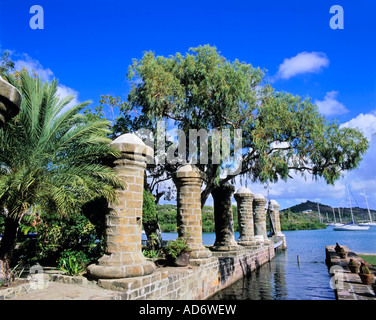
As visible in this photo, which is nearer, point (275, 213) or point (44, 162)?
point (44, 162)

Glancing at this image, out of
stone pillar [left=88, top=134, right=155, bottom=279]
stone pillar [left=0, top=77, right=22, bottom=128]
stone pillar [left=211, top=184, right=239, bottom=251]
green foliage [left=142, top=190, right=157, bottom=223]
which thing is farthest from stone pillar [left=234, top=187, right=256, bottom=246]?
stone pillar [left=0, top=77, right=22, bottom=128]

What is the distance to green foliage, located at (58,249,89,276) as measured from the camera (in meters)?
6.69

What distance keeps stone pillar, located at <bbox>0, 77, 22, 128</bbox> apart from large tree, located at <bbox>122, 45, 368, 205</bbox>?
1030 centimetres

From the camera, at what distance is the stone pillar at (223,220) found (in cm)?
1390

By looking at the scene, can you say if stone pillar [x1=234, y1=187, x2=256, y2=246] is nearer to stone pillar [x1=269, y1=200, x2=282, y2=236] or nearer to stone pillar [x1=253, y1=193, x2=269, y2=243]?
stone pillar [x1=253, y1=193, x2=269, y2=243]

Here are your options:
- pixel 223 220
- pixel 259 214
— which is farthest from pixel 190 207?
pixel 259 214

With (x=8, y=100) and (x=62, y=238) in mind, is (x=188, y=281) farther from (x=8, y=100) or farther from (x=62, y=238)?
(x=8, y=100)

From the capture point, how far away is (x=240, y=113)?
43.3ft

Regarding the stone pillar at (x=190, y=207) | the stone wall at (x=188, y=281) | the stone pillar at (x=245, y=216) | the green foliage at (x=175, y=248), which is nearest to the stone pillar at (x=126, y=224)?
the stone wall at (x=188, y=281)

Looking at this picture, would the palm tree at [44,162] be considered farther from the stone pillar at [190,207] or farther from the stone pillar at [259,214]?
the stone pillar at [259,214]

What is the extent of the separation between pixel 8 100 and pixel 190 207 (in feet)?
25.5

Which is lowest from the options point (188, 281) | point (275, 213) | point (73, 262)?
point (188, 281)

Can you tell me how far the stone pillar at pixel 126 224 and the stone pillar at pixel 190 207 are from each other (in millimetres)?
3015
